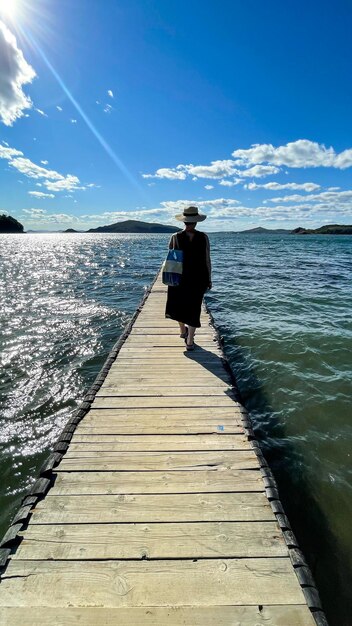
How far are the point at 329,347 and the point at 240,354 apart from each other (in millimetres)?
2639

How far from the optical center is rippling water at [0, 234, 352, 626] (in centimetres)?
415

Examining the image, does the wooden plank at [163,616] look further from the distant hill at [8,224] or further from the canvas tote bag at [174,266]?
the distant hill at [8,224]

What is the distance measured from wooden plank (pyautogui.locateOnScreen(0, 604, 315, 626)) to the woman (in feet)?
15.7

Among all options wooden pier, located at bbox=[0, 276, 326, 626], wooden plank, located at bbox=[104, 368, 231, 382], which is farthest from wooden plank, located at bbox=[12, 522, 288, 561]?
wooden plank, located at bbox=[104, 368, 231, 382]

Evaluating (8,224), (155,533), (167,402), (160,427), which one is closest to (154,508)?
(155,533)

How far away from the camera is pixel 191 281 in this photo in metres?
6.39

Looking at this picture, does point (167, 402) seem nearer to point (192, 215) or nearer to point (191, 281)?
point (191, 281)

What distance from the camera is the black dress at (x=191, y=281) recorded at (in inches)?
243

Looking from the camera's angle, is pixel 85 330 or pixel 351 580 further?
pixel 85 330

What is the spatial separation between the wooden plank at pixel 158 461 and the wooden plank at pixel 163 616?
135cm

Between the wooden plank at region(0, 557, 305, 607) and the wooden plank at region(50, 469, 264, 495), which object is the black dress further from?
the wooden plank at region(0, 557, 305, 607)

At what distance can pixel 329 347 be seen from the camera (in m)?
9.16

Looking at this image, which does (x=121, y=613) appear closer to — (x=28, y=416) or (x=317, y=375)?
(x=28, y=416)

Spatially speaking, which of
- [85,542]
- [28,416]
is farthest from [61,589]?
[28,416]
